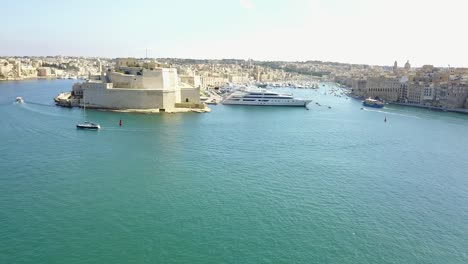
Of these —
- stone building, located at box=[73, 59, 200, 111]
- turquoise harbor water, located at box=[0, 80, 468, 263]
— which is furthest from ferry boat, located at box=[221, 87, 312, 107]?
turquoise harbor water, located at box=[0, 80, 468, 263]

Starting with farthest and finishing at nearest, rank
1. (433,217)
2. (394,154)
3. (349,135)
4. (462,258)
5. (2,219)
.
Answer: (349,135) → (394,154) → (433,217) → (2,219) → (462,258)

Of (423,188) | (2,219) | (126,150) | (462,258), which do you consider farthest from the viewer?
(126,150)

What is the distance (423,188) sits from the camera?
848cm

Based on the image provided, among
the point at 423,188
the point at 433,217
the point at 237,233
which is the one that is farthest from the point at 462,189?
the point at 237,233

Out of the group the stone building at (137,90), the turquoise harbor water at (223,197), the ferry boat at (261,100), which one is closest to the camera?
the turquoise harbor water at (223,197)

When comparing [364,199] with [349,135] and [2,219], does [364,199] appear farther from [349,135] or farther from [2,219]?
[349,135]

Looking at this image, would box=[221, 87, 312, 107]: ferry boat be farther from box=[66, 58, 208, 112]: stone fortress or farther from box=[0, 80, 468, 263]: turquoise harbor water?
box=[0, 80, 468, 263]: turquoise harbor water

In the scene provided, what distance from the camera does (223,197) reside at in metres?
7.31

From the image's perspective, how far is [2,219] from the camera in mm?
6016

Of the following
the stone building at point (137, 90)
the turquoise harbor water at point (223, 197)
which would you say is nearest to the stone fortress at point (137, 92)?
the stone building at point (137, 90)

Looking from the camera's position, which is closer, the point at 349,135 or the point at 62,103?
the point at 349,135

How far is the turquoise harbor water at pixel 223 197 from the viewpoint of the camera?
5488 millimetres

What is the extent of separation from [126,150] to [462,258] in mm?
8032

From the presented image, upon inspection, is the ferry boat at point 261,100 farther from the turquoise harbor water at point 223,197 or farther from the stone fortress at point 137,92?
the turquoise harbor water at point 223,197
